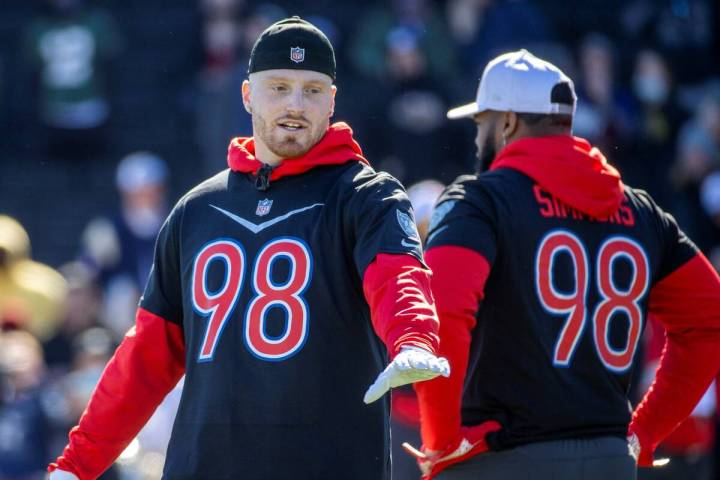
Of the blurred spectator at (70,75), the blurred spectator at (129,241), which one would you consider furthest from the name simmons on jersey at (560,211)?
the blurred spectator at (70,75)

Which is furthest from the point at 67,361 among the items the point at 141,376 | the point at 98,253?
the point at 141,376

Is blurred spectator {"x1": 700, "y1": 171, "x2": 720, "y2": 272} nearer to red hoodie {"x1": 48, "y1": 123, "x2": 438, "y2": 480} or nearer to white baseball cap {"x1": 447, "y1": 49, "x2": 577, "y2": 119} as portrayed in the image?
white baseball cap {"x1": 447, "y1": 49, "x2": 577, "y2": 119}

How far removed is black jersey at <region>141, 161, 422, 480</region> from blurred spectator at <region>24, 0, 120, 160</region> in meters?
9.26

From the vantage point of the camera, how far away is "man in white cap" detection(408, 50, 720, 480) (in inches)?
195

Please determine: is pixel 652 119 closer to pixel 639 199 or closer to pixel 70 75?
pixel 70 75

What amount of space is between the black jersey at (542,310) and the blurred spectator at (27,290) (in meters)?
7.06

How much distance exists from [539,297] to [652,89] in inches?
316

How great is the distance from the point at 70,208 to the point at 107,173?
18.1 inches

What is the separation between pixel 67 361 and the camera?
38.1 ft

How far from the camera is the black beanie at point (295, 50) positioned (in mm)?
4652

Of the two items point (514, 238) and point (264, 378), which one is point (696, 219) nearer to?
point (514, 238)

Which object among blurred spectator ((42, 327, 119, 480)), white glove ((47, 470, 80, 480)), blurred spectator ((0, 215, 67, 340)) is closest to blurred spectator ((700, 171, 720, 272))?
blurred spectator ((42, 327, 119, 480))

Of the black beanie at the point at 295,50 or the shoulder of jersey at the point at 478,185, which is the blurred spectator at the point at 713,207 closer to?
the shoulder of jersey at the point at 478,185

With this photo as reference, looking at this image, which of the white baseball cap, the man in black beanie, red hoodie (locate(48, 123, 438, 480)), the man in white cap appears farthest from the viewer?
the white baseball cap
